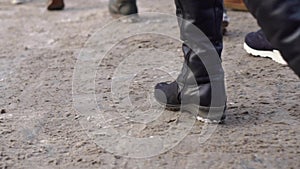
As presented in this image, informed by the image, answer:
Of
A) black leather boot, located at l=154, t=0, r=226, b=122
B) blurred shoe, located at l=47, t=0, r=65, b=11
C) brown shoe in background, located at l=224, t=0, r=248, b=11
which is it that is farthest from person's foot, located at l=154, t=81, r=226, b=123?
blurred shoe, located at l=47, t=0, r=65, b=11

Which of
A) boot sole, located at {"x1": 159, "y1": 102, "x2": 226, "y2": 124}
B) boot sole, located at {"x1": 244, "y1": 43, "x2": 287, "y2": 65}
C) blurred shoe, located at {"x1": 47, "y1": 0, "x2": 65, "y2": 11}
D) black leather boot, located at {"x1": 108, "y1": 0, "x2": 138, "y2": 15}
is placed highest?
boot sole, located at {"x1": 159, "y1": 102, "x2": 226, "y2": 124}

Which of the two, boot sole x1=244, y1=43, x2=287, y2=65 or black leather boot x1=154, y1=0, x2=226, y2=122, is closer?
black leather boot x1=154, y1=0, x2=226, y2=122

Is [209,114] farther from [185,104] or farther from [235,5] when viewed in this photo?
[235,5]

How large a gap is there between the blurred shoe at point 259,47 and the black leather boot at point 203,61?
74cm

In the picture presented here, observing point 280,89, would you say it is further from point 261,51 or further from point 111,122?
point 111,122

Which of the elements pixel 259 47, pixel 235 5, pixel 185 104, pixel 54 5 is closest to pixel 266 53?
pixel 259 47

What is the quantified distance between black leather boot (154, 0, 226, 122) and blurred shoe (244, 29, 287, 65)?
0.74 m

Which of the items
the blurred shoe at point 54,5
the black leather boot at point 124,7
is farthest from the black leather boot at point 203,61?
the blurred shoe at point 54,5

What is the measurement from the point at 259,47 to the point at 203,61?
0.81 m

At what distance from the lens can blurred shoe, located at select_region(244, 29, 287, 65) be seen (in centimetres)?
244

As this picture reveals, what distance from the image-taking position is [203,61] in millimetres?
1729

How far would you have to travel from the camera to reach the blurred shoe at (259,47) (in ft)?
8.00

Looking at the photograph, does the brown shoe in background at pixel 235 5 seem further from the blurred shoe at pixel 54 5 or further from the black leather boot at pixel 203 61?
the black leather boot at pixel 203 61

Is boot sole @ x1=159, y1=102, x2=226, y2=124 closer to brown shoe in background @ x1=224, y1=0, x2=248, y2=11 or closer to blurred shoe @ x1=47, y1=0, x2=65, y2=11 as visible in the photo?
brown shoe in background @ x1=224, y1=0, x2=248, y2=11
